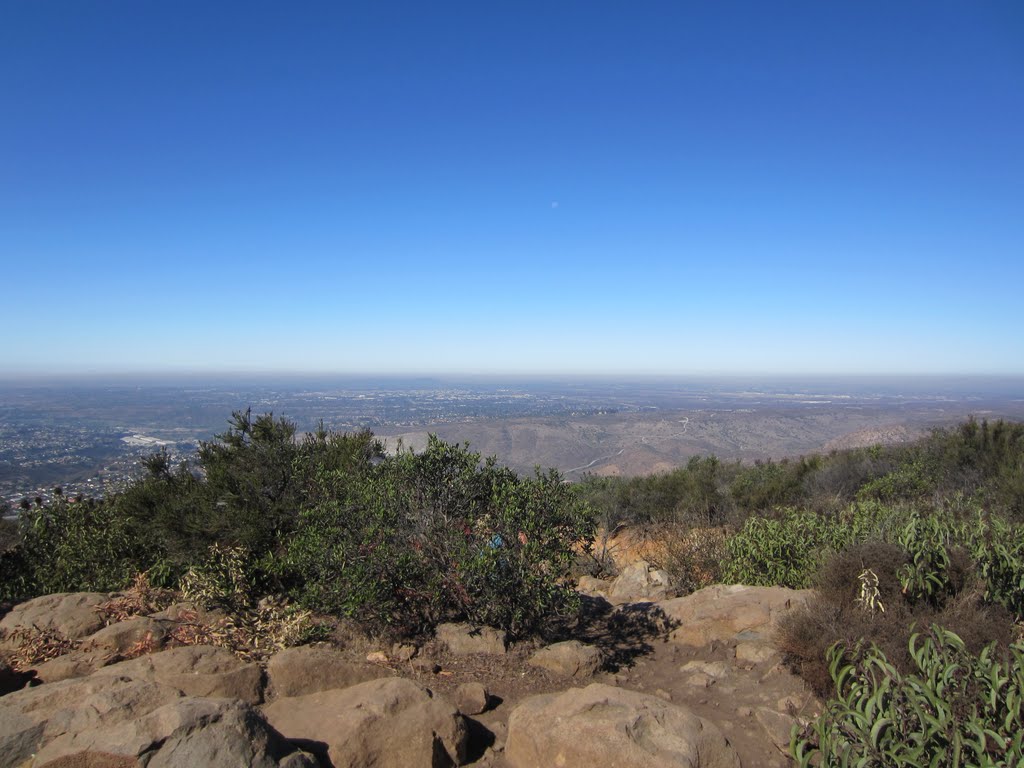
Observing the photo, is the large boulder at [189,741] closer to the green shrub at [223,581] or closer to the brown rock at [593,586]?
the green shrub at [223,581]

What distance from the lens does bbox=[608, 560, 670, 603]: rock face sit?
29.3 feet

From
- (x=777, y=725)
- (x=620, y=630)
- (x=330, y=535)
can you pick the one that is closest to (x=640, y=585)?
(x=620, y=630)

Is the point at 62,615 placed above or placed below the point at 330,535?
below

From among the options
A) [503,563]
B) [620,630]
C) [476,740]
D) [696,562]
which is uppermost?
[503,563]

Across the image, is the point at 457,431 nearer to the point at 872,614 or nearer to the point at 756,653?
the point at 756,653

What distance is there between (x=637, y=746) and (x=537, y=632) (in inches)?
98.2

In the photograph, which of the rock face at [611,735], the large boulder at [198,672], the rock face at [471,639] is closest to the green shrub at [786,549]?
the rock face at [471,639]

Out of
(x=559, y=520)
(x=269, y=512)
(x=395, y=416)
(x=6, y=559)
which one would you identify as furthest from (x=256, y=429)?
(x=395, y=416)

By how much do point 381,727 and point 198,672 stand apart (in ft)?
6.57

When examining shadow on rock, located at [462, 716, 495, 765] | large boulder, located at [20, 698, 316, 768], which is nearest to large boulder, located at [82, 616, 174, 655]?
large boulder, located at [20, 698, 316, 768]

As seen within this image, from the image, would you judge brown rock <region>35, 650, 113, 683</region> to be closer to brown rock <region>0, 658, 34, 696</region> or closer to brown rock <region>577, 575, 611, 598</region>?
brown rock <region>0, 658, 34, 696</region>

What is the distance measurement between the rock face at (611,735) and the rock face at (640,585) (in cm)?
446

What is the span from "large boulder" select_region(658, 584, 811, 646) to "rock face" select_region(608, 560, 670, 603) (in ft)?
5.27

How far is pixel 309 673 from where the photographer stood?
529 cm
